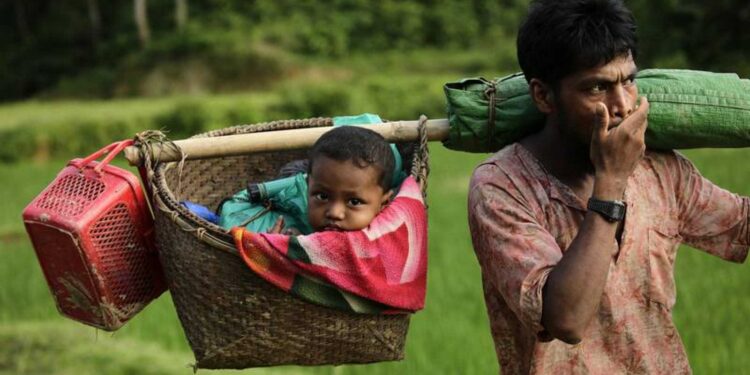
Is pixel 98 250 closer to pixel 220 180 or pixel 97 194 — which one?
pixel 97 194

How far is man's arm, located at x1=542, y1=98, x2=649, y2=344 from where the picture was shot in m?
2.09

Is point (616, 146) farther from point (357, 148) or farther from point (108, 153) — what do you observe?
point (108, 153)

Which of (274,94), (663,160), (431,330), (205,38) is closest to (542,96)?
(663,160)

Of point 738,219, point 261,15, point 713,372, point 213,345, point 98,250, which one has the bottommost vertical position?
point 261,15

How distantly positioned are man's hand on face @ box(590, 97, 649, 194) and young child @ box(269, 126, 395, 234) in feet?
1.79

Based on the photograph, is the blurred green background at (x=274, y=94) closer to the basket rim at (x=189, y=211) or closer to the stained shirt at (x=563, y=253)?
the basket rim at (x=189, y=211)

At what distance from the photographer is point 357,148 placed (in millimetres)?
2471

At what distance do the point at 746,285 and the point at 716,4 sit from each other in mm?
9808

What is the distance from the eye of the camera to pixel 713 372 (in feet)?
16.8

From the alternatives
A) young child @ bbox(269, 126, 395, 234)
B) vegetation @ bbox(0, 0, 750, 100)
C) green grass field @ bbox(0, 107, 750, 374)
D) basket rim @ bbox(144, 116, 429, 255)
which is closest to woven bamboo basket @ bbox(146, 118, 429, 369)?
basket rim @ bbox(144, 116, 429, 255)

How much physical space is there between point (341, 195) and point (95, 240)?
547mm

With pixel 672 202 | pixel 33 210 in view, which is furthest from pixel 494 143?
pixel 33 210

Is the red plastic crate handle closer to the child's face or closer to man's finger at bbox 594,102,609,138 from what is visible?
the child's face

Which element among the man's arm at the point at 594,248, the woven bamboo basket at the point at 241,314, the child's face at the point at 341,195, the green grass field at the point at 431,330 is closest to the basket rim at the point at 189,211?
the woven bamboo basket at the point at 241,314
